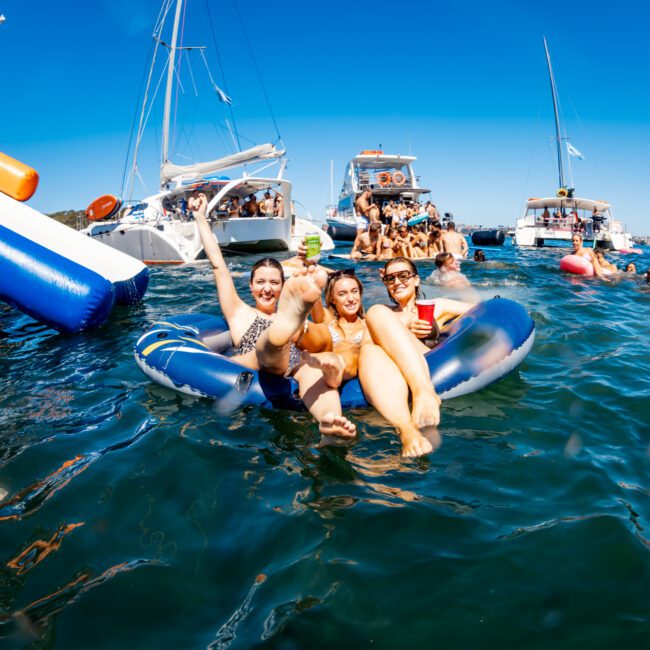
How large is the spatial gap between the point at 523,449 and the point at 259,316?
2089mm

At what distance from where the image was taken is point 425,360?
3.20 meters

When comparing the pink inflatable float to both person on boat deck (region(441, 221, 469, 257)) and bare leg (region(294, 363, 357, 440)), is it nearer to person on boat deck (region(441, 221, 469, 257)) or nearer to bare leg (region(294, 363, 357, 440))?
person on boat deck (region(441, 221, 469, 257))

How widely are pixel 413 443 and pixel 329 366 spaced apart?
0.67 meters

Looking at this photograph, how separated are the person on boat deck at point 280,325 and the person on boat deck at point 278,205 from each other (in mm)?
12905

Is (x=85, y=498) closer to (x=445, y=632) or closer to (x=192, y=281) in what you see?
(x=445, y=632)

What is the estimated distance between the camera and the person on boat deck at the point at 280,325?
221 cm

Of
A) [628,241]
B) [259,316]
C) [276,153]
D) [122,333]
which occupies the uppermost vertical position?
[276,153]

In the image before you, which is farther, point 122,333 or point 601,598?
point 122,333

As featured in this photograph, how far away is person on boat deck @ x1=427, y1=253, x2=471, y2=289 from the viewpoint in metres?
7.32

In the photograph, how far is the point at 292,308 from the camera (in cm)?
227

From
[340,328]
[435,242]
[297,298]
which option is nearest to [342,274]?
[340,328]

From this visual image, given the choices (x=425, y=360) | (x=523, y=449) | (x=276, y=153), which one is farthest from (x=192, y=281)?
(x=523, y=449)

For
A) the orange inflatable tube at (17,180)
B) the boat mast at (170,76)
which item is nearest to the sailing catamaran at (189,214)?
the boat mast at (170,76)

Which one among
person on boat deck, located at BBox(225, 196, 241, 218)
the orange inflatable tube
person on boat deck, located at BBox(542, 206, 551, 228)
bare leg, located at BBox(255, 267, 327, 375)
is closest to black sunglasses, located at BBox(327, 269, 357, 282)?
bare leg, located at BBox(255, 267, 327, 375)
